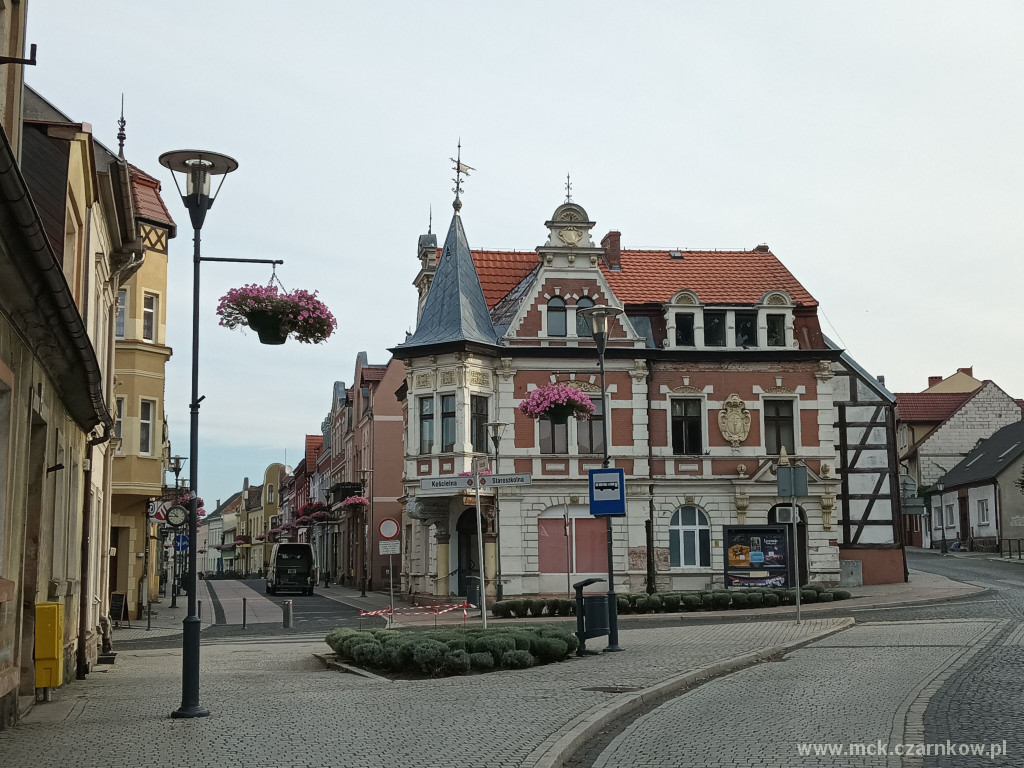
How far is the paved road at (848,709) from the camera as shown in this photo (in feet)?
31.5

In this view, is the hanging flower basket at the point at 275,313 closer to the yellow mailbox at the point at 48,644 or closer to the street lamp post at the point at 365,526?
the yellow mailbox at the point at 48,644

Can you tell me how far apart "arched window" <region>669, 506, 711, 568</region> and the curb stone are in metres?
18.3

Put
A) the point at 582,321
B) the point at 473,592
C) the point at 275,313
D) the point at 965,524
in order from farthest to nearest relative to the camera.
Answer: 1. the point at 965,524
2. the point at 582,321
3. the point at 473,592
4. the point at 275,313

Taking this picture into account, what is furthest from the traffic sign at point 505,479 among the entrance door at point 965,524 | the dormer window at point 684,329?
the entrance door at point 965,524

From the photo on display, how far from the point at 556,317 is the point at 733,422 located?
6.80 metres

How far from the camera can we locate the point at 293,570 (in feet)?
183

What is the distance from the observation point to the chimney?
41.8m

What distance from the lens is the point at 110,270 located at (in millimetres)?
20422

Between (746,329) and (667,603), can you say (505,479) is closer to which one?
(667,603)

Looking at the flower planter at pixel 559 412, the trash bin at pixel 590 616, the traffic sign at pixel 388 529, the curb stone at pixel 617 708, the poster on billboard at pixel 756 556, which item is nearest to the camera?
the curb stone at pixel 617 708

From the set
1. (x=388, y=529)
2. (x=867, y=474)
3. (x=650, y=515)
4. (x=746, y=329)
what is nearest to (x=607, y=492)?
(x=388, y=529)

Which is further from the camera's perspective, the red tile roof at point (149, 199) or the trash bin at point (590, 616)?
the red tile roof at point (149, 199)

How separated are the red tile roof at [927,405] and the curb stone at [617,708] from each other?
65.7 meters

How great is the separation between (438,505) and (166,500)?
11567mm
